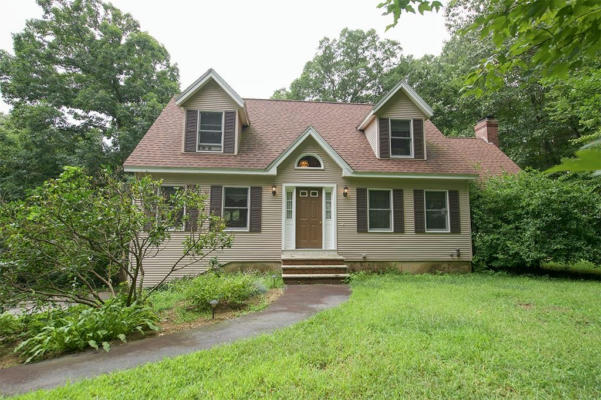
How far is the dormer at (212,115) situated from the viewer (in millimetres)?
9508

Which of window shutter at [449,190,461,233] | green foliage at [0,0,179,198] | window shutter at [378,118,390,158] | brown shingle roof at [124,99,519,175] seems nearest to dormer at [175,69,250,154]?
brown shingle roof at [124,99,519,175]

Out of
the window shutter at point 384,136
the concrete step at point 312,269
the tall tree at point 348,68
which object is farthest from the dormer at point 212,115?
the tall tree at point 348,68

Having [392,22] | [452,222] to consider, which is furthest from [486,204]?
[392,22]

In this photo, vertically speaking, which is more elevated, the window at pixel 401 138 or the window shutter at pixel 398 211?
the window at pixel 401 138

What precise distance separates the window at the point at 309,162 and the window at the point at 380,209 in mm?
1959

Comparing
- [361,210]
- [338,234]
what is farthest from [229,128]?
[361,210]

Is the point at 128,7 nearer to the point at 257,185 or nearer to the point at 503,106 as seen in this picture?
the point at 257,185

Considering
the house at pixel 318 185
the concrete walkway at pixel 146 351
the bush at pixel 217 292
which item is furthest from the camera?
the house at pixel 318 185

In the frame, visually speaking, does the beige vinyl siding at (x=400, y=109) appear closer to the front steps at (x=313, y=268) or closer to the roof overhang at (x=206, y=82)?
the roof overhang at (x=206, y=82)

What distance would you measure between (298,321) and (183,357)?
1805 millimetres

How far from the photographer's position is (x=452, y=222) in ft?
32.2

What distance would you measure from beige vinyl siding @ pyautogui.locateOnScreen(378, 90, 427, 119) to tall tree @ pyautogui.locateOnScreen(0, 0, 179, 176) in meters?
10.8

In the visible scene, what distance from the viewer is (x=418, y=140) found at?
10188 mm

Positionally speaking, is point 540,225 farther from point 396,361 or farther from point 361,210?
point 396,361
